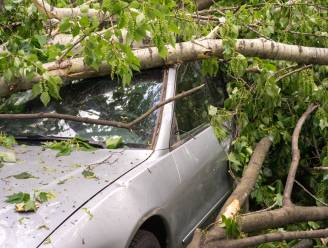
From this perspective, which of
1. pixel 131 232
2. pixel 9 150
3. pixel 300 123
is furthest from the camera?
pixel 300 123

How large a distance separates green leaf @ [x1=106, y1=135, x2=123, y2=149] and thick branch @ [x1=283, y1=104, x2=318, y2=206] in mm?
1178

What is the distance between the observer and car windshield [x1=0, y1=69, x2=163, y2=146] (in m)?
3.07

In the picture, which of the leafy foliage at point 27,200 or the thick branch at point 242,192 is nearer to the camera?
the leafy foliage at point 27,200

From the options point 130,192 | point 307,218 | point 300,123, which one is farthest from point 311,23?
point 130,192

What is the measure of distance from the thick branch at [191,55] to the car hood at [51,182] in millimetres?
480

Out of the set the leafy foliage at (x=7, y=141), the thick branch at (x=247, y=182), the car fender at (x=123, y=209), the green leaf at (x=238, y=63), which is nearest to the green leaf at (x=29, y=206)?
the car fender at (x=123, y=209)

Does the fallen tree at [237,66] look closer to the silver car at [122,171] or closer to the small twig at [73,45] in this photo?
the small twig at [73,45]

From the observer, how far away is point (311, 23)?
13.5ft

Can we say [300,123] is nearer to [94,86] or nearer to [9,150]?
[94,86]

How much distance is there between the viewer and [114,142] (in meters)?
2.96

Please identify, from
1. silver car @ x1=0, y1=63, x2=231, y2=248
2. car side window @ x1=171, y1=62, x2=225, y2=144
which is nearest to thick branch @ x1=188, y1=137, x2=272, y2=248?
silver car @ x1=0, y1=63, x2=231, y2=248

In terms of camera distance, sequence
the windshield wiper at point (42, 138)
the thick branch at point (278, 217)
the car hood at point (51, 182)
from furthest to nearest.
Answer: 1. the thick branch at point (278, 217)
2. the windshield wiper at point (42, 138)
3. the car hood at point (51, 182)

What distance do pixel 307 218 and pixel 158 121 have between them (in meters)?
1.20

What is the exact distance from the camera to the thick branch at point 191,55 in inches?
120
